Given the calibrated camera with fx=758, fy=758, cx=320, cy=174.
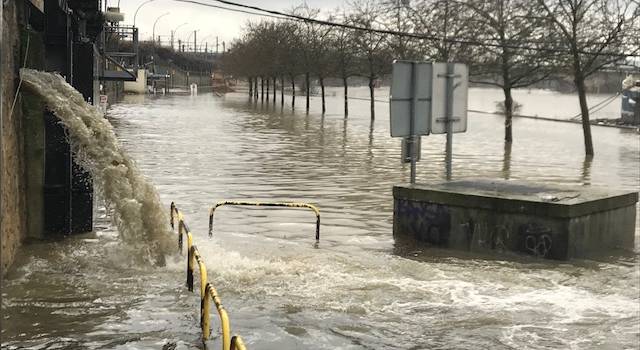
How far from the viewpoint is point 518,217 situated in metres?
10.5

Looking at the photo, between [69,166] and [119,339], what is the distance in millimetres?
6035

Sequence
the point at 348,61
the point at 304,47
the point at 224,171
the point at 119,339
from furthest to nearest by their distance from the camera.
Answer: the point at 304,47 < the point at 348,61 < the point at 224,171 < the point at 119,339

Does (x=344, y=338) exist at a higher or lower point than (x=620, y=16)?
lower

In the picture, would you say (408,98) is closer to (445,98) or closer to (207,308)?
(445,98)

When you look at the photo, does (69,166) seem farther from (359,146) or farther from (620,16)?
(620,16)

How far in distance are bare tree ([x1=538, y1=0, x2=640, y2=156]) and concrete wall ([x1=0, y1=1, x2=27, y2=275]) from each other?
21.4m

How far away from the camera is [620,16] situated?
2805 cm

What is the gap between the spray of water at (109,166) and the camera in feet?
34.4

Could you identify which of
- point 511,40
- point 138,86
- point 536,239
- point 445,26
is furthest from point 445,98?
point 138,86

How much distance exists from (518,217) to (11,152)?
7.05 meters

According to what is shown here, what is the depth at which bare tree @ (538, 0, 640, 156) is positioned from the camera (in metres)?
27.7

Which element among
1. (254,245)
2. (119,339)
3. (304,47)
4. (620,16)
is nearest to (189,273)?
(119,339)

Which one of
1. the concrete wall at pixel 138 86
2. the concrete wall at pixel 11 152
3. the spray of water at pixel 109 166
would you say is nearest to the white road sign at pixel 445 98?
the spray of water at pixel 109 166

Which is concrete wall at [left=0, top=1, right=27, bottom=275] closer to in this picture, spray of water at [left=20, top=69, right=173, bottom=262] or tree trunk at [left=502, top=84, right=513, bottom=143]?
spray of water at [left=20, top=69, right=173, bottom=262]
